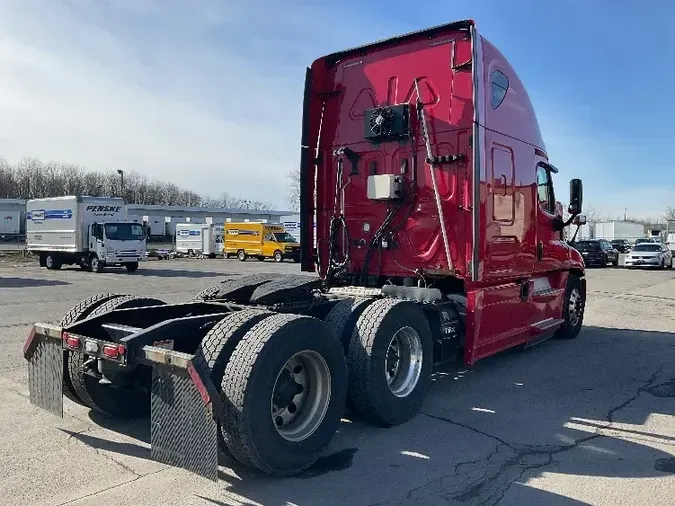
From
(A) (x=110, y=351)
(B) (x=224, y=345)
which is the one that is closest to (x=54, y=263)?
(A) (x=110, y=351)

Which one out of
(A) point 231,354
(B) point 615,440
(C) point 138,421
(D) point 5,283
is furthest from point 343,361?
(D) point 5,283

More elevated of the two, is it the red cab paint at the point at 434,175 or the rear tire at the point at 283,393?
the red cab paint at the point at 434,175

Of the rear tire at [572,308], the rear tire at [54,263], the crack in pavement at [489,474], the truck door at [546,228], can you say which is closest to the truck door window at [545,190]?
the truck door at [546,228]

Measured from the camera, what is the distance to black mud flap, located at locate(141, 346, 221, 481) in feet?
11.5

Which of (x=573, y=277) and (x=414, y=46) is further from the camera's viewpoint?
(x=573, y=277)

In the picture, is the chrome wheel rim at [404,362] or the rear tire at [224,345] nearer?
the rear tire at [224,345]

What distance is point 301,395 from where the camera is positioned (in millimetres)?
4355

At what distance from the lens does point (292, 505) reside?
3.59 m

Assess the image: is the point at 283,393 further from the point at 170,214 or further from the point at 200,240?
the point at 170,214

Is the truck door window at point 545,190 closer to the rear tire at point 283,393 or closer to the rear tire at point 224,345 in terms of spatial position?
the rear tire at point 283,393

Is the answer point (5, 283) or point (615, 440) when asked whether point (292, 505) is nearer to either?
point (615, 440)

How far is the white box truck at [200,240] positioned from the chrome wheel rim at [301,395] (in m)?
40.5

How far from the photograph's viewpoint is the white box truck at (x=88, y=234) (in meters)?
26.5

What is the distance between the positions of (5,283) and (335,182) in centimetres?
1666
